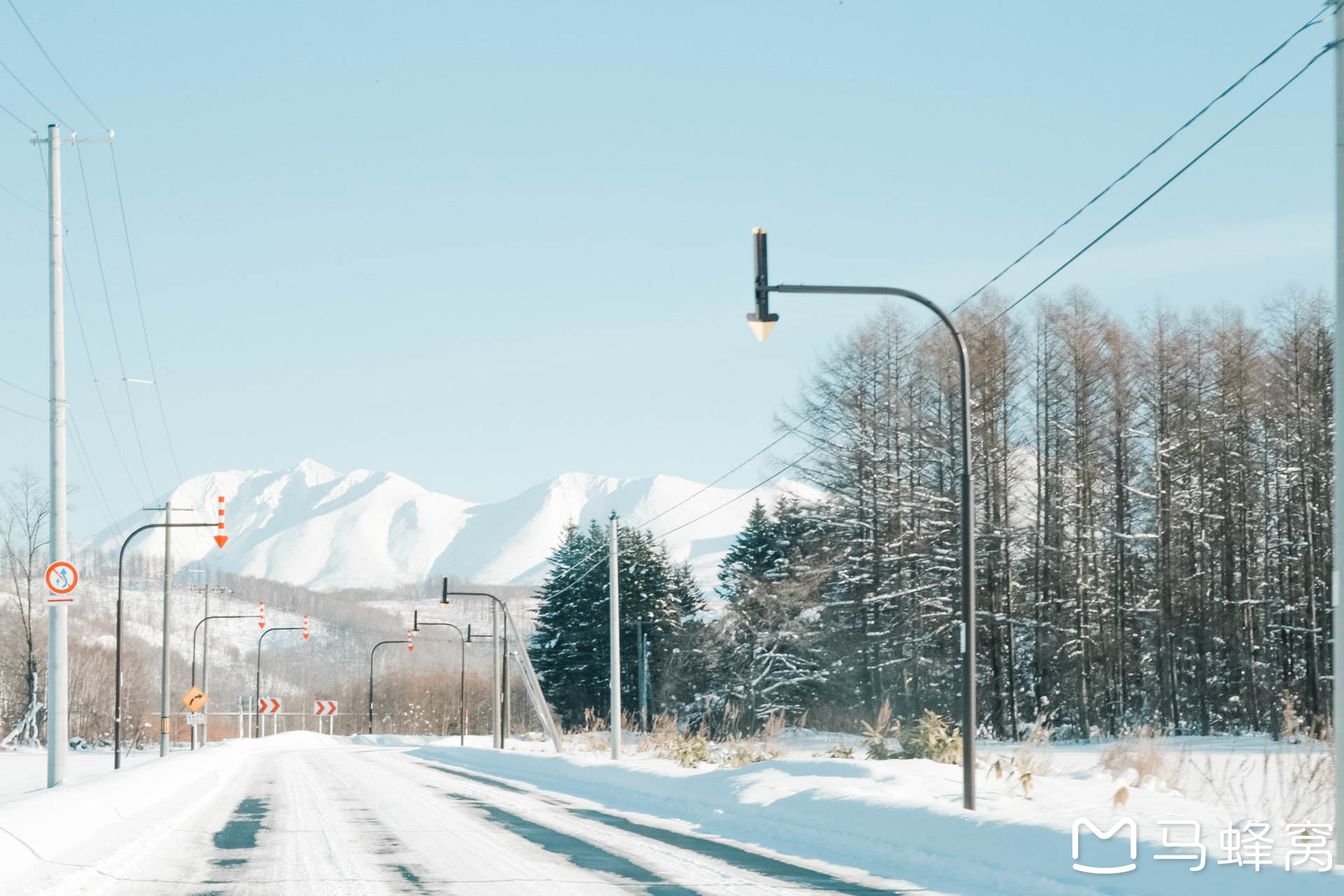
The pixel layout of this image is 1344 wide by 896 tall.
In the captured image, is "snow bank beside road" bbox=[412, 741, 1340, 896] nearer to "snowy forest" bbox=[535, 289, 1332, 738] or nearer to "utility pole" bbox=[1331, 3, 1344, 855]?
"utility pole" bbox=[1331, 3, 1344, 855]

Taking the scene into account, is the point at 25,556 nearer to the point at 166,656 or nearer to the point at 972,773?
the point at 166,656

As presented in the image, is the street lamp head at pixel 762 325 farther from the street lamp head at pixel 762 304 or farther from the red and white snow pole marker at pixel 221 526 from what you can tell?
the red and white snow pole marker at pixel 221 526

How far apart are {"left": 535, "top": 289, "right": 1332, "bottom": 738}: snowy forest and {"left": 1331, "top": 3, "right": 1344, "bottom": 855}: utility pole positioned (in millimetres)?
33511

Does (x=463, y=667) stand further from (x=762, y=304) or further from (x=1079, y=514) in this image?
(x=762, y=304)

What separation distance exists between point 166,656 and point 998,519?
110ft

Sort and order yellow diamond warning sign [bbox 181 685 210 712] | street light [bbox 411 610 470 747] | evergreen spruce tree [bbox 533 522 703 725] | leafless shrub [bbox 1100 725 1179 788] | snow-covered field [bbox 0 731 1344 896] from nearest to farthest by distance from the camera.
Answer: snow-covered field [bbox 0 731 1344 896], leafless shrub [bbox 1100 725 1179 788], yellow diamond warning sign [bbox 181 685 210 712], street light [bbox 411 610 470 747], evergreen spruce tree [bbox 533 522 703 725]

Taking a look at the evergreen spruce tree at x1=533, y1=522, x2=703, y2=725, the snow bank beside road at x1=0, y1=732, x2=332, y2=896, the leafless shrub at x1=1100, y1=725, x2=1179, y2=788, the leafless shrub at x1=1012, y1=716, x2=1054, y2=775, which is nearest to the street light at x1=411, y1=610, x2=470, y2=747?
the evergreen spruce tree at x1=533, y1=522, x2=703, y2=725

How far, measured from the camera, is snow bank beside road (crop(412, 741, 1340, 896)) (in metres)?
10.3

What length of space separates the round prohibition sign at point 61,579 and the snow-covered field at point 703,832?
3704 millimetres

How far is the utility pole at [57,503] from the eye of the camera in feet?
76.2

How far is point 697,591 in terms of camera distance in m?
89.2

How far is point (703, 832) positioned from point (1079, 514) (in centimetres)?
3401

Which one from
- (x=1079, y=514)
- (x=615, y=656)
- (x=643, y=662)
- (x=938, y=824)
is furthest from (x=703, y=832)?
(x=643, y=662)

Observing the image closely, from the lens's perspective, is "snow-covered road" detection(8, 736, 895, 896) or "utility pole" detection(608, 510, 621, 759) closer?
"snow-covered road" detection(8, 736, 895, 896)
